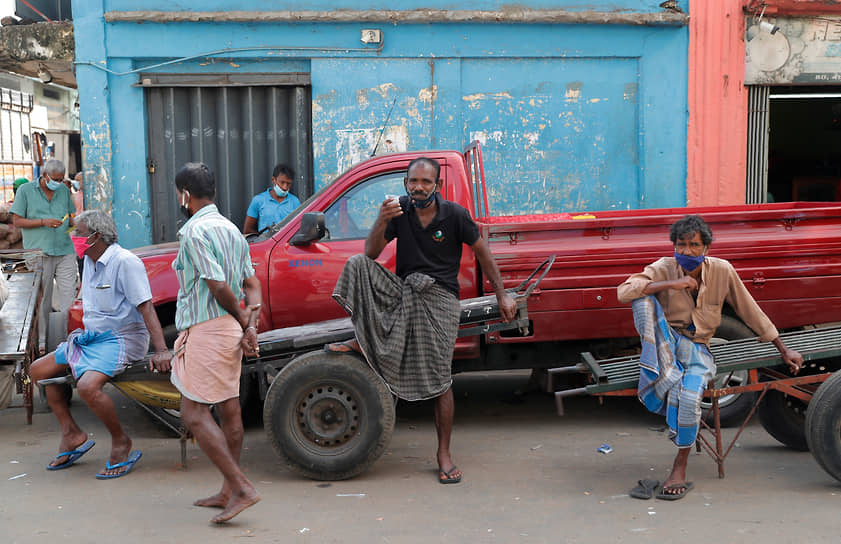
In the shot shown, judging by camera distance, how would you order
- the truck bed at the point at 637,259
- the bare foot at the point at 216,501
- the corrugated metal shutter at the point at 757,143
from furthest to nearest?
the corrugated metal shutter at the point at 757,143, the truck bed at the point at 637,259, the bare foot at the point at 216,501

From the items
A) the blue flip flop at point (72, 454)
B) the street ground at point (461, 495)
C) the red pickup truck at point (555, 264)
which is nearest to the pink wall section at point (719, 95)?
the red pickup truck at point (555, 264)

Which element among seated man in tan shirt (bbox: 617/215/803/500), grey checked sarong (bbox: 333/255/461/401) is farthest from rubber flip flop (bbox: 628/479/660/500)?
grey checked sarong (bbox: 333/255/461/401)

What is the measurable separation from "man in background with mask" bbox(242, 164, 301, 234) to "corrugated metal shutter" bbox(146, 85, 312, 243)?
1648 mm

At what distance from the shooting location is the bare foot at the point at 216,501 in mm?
4469

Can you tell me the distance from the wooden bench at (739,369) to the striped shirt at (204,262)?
1920 millimetres

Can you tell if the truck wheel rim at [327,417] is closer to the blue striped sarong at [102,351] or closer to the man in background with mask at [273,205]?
the blue striped sarong at [102,351]

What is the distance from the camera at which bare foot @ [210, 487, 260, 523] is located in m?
4.17

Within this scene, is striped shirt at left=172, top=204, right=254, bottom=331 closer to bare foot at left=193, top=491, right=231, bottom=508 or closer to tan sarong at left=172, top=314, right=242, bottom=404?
tan sarong at left=172, top=314, right=242, bottom=404

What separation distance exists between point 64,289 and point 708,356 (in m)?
6.32

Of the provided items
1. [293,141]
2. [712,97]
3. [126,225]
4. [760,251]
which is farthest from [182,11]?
[760,251]

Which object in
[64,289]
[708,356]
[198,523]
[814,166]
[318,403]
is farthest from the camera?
[814,166]

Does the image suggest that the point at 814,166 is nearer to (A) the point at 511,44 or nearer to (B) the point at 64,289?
(A) the point at 511,44

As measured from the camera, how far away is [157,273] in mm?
6020

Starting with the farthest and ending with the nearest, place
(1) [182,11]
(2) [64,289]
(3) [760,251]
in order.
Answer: (1) [182,11] → (2) [64,289] → (3) [760,251]
